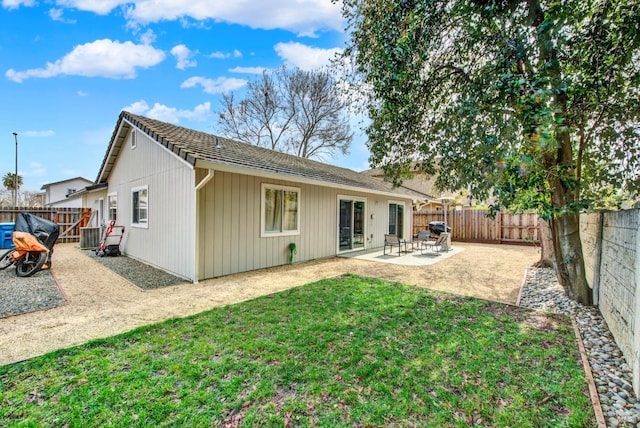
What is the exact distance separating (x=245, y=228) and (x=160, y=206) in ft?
8.41

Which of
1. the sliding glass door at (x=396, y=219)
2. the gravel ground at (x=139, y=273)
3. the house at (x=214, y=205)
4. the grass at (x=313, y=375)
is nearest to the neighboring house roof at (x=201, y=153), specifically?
the house at (x=214, y=205)

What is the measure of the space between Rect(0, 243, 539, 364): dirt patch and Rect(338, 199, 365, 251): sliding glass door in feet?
4.43

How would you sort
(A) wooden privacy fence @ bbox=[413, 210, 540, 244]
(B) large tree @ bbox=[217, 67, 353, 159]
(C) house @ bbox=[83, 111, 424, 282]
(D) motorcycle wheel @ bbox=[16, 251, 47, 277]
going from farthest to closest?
1. (B) large tree @ bbox=[217, 67, 353, 159]
2. (A) wooden privacy fence @ bbox=[413, 210, 540, 244]
3. (D) motorcycle wheel @ bbox=[16, 251, 47, 277]
4. (C) house @ bbox=[83, 111, 424, 282]

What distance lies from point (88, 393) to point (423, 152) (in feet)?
20.3

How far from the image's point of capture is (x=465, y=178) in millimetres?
4215

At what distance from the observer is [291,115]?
21.1 m

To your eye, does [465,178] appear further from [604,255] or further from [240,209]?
[240,209]

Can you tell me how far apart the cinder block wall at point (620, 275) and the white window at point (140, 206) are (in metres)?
9.92

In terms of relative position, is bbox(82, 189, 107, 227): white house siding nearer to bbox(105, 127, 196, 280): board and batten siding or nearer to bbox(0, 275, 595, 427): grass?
bbox(105, 127, 196, 280): board and batten siding

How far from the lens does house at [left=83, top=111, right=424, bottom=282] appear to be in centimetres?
641

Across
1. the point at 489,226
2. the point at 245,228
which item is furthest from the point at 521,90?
the point at 489,226

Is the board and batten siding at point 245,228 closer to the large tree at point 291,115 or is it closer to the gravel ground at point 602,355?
the gravel ground at point 602,355

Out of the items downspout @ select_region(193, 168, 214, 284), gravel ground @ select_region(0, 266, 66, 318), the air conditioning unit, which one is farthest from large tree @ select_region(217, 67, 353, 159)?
gravel ground @ select_region(0, 266, 66, 318)

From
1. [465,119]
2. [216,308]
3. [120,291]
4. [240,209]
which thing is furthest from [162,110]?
[465,119]
